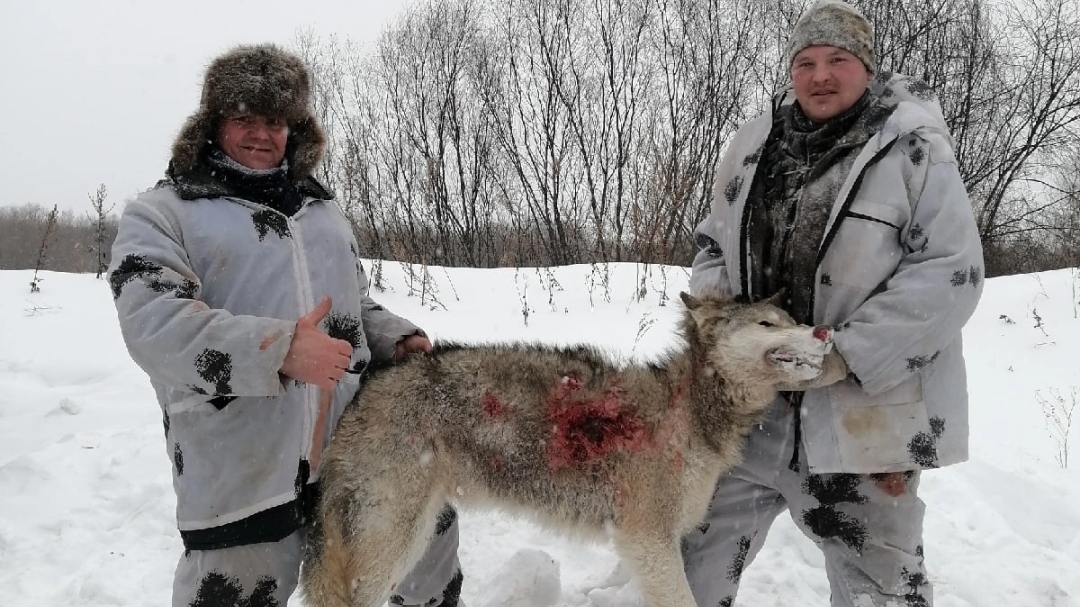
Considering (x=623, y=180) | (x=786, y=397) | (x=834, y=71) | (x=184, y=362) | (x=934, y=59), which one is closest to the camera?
(x=184, y=362)

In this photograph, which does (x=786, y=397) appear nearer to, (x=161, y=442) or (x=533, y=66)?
(x=161, y=442)

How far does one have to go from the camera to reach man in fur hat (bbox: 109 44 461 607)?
2.15 metres

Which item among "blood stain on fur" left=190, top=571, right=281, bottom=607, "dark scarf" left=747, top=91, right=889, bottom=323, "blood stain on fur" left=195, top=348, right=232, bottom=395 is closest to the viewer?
"blood stain on fur" left=195, top=348, right=232, bottom=395

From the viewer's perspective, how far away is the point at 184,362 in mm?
2125

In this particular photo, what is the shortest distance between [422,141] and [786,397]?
20.2m

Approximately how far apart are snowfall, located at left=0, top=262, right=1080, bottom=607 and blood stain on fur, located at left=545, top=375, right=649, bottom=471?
1.56 feet

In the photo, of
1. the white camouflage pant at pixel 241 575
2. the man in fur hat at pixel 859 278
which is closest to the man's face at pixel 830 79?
the man in fur hat at pixel 859 278

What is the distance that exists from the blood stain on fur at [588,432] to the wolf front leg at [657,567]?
16.1 inches

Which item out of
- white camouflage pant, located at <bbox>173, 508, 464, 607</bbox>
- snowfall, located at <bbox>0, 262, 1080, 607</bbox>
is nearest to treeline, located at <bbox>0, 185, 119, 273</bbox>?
snowfall, located at <bbox>0, 262, 1080, 607</bbox>

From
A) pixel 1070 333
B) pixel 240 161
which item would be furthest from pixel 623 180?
pixel 240 161

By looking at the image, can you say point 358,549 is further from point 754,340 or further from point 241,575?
point 754,340

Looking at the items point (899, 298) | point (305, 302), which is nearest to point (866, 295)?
point (899, 298)

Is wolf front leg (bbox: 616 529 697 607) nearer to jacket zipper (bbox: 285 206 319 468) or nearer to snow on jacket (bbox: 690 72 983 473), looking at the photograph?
snow on jacket (bbox: 690 72 983 473)

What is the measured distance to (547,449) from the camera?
2.98m
